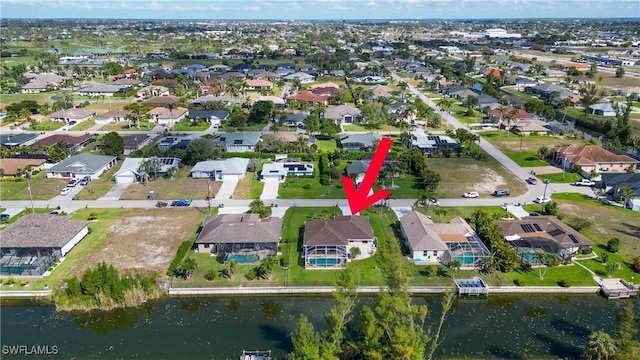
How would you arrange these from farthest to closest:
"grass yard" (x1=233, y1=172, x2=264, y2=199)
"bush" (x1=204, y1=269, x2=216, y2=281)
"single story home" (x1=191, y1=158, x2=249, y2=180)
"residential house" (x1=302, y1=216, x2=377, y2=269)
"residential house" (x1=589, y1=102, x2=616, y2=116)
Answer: "residential house" (x1=589, y1=102, x2=616, y2=116), "single story home" (x1=191, y1=158, x2=249, y2=180), "grass yard" (x1=233, y1=172, x2=264, y2=199), "residential house" (x1=302, y1=216, x2=377, y2=269), "bush" (x1=204, y1=269, x2=216, y2=281)

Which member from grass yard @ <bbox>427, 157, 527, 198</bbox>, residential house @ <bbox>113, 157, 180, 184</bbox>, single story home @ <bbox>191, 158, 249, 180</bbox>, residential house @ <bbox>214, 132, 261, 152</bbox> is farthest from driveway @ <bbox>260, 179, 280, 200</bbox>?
grass yard @ <bbox>427, 157, 527, 198</bbox>

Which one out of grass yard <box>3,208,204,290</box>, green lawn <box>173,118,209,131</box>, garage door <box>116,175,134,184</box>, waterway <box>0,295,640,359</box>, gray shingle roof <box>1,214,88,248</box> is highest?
green lawn <box>173,118,209,131</box>

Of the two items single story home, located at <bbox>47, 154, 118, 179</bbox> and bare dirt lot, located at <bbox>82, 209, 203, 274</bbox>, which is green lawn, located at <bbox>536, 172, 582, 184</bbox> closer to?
bare dirt lot, located at <bbox>82, 209, 203, 274</bbox>

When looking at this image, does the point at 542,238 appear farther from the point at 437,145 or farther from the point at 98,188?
the point at 98,188

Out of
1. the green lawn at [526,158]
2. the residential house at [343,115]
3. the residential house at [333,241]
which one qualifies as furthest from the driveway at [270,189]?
the green lawn at [526,158]

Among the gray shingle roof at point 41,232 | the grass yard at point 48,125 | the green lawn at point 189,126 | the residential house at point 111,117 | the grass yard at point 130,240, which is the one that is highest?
the residential house at point 111,117

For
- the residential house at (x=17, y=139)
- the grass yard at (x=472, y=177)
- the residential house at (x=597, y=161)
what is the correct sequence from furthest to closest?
1. the residential house at (x=17, y=139)
2. the residential house at (x=597, y=161)
3. the grass yard at (x=472, y=177)
